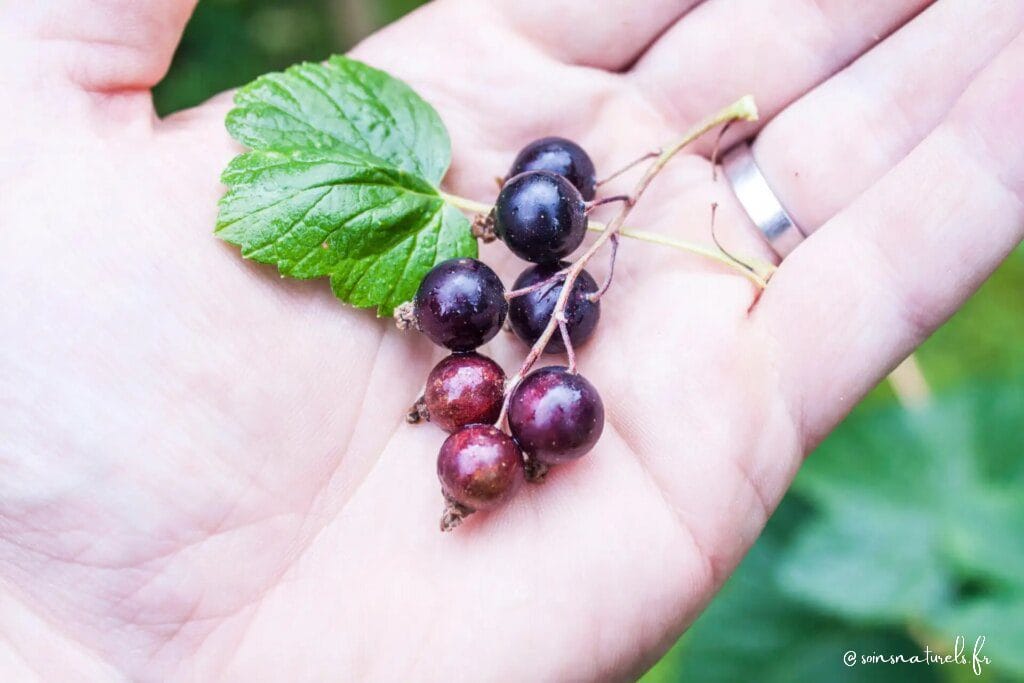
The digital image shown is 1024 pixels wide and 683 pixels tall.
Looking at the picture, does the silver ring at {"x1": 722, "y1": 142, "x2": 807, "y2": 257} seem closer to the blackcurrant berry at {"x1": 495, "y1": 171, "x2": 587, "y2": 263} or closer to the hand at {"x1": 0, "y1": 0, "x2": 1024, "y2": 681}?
the hand at {"x1": 0, "y1": 0, "x2": 1024, "y2": 681}

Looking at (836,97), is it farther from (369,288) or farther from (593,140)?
(369,288)

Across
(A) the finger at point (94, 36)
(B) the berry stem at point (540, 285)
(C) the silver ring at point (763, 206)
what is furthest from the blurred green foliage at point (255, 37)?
(B) the berry stem at point (540, 285)

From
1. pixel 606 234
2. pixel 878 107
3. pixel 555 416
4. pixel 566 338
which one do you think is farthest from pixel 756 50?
pixel 555 416

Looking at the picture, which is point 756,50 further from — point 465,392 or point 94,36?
point 94,36

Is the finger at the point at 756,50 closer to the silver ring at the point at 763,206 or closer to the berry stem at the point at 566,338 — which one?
the silver ring at the point at 763,206

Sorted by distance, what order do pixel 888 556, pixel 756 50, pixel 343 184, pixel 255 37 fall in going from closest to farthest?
pixel 343 184, pixel 756 50, pixel 888 556, pixel 255 37

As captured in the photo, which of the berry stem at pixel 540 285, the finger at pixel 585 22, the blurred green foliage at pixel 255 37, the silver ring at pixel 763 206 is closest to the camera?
the berry stem at pixel 540 285
